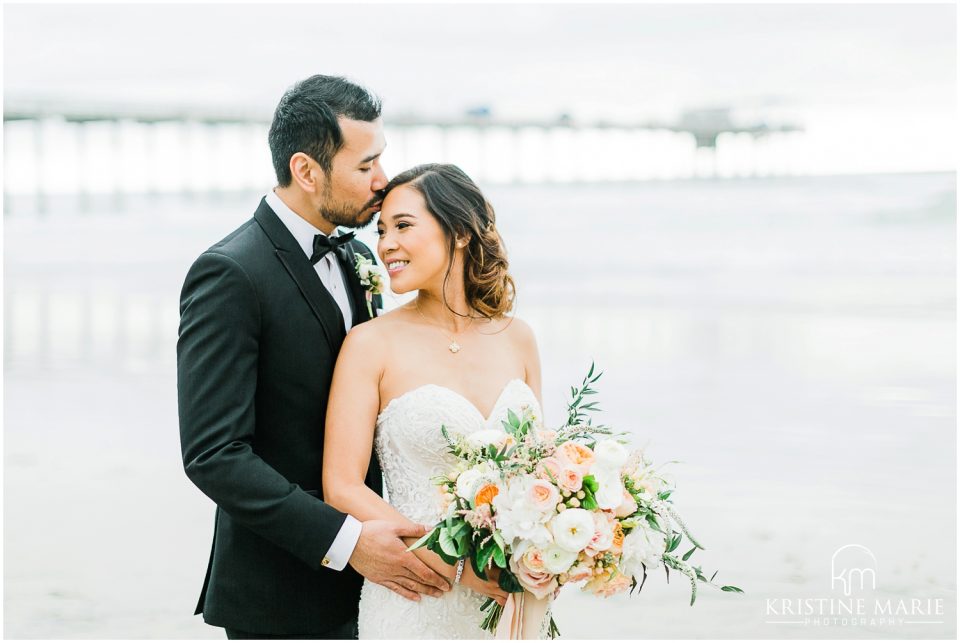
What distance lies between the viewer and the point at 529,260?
23.5 m

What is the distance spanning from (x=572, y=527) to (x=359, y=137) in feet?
4.22

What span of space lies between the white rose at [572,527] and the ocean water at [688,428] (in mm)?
2862

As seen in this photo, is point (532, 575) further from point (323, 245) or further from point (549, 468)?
point (323, 245)

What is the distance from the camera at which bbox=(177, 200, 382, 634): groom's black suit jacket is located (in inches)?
105

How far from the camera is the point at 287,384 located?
2.85m

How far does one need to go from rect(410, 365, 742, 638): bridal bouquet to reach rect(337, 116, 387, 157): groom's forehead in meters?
0.92

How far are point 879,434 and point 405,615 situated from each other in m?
6.45

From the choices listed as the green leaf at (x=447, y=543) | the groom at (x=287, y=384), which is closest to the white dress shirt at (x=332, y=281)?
the groom at (x=287, y=384)

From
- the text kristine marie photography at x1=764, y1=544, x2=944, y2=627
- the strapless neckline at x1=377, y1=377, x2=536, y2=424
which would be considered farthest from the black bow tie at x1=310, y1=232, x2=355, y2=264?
the text kristine marie photography at x1=764, y1=544, x2=944, y2=627

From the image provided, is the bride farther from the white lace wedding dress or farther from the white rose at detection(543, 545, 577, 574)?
the white rose at detection(543, 545, 577, 574)

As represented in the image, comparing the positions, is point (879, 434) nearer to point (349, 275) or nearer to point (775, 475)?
point (775, 475)

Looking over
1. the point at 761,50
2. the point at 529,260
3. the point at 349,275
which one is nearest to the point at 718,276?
the point at 529,260

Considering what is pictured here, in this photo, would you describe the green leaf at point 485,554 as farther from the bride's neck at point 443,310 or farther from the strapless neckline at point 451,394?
the bride's neck at point 443,310

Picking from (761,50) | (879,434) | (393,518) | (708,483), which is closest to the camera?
(393,518)
